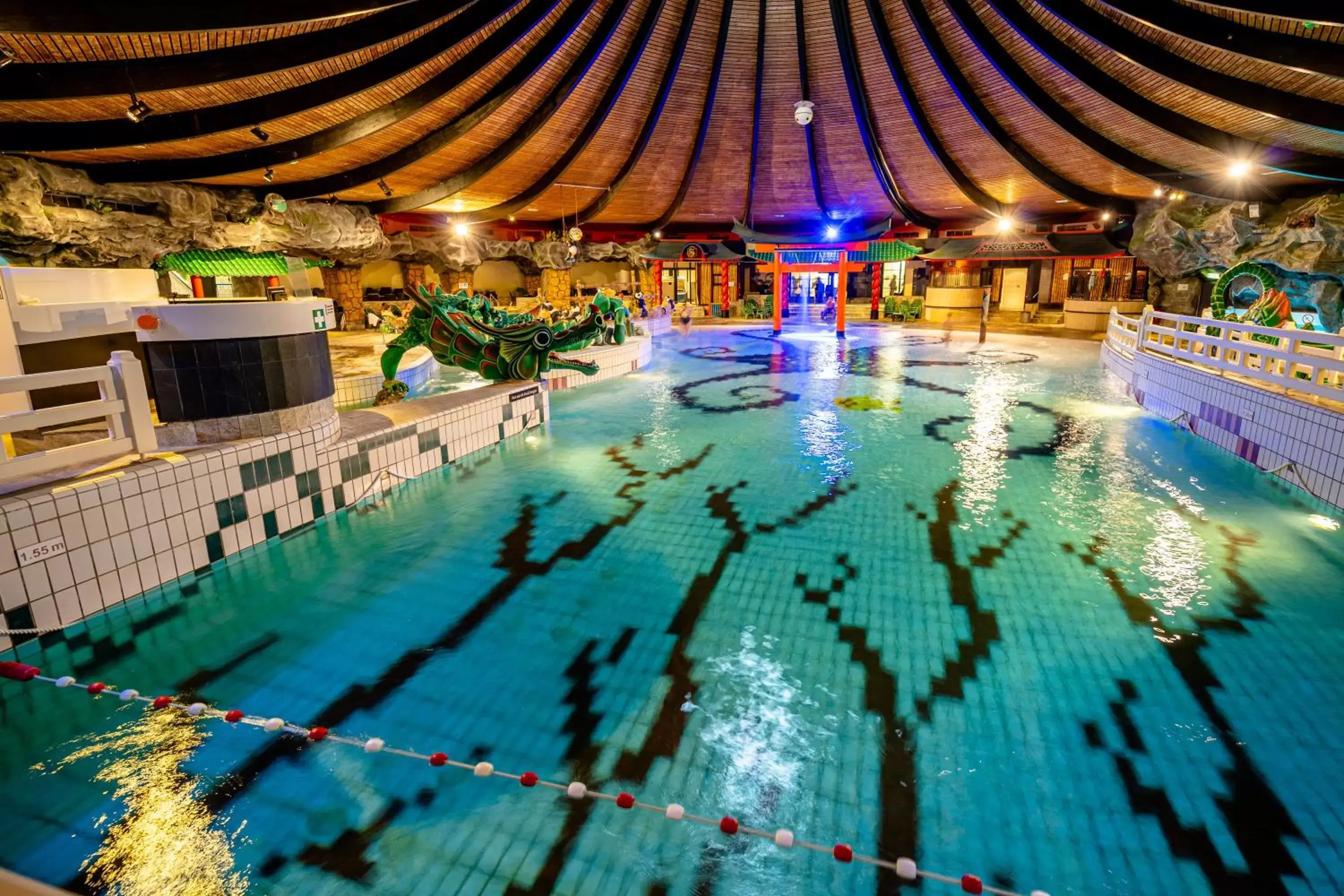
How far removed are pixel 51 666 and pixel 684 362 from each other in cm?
1279

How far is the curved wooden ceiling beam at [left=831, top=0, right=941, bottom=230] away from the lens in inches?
507

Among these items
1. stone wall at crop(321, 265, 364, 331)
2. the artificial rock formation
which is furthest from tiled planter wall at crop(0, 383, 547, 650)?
stone wall at crop(321, 265, 364, 331)

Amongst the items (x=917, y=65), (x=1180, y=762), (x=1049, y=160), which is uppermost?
(x=917, y=65)

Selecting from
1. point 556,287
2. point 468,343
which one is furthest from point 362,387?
point 556,287

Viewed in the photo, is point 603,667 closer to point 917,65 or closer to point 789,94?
point 917,65

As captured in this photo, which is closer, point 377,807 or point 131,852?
point 131,852

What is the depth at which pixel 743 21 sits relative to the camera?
1333 cm

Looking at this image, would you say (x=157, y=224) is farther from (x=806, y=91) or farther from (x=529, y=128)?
(x=806, y=91)

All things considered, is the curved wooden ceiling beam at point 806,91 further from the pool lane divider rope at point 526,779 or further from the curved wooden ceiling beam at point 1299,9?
the pool lane divider rope at point 526,779

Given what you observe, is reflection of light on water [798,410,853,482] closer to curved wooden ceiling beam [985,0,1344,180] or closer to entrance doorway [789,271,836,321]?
curved wooden ceiling beam [985,0,1344,180]

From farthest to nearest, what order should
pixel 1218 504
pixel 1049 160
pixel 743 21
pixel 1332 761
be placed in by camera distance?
pixel 1049 160, pixel 743 21, pixel 1218 504, pixel 1332 761

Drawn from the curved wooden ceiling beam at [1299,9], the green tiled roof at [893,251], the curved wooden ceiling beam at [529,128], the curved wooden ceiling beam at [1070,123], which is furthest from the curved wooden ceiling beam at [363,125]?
the green tiled roof at [893,251]

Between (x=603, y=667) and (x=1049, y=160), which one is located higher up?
(x=1049, y=160)

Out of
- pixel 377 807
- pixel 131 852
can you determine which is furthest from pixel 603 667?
pixel 131 852
